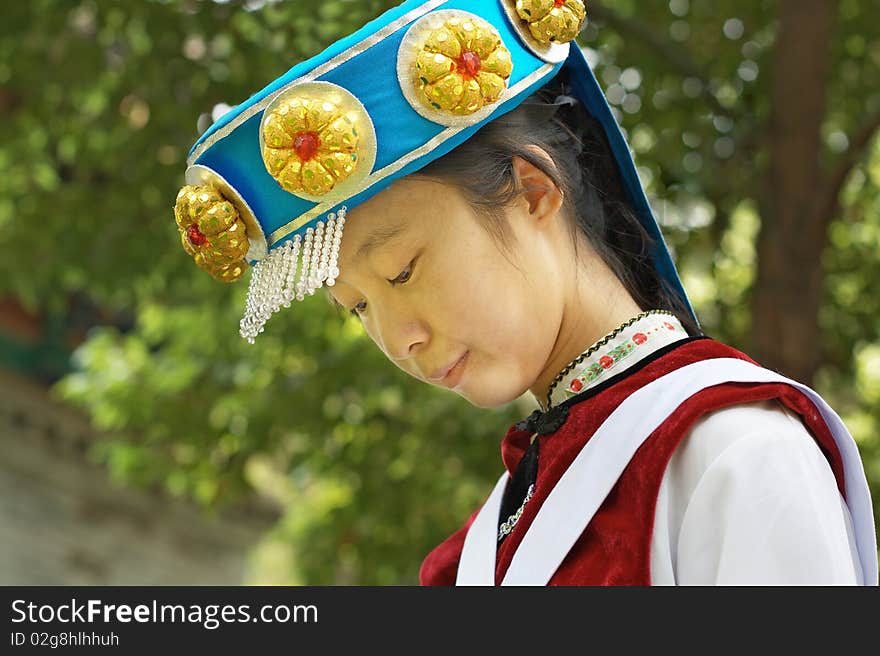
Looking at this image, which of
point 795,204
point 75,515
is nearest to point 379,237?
point 795,204

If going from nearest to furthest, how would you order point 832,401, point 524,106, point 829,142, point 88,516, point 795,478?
1. point 795,478
2. point 524,106
3. point 829,142
4. point 832,401
5. point 88,516

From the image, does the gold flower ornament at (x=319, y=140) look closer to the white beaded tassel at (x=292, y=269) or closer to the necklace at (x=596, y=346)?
the white beaded tassel at (x=292, y=269)

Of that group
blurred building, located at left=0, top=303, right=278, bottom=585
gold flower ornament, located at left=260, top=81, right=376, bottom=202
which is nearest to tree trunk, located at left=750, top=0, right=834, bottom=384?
gold flower ornament, located at left=260, top=81, right=376, bottom=202

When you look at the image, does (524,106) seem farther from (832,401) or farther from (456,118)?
(832,401)

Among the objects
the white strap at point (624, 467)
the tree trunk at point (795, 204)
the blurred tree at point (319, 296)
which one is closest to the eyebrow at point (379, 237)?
the white strap at point (624, 467)

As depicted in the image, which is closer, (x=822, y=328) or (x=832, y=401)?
(x=822, y=328)

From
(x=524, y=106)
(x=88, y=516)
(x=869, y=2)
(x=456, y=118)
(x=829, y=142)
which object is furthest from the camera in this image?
(x=88, y=516)

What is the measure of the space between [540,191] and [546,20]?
242 mm

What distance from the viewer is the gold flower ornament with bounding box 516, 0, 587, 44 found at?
159cm

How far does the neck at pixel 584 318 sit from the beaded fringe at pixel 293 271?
1.12ft

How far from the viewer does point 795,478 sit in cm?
125

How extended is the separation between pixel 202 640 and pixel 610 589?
487mm

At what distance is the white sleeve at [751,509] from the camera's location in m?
1.22

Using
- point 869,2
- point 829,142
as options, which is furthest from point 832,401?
point 869,2
